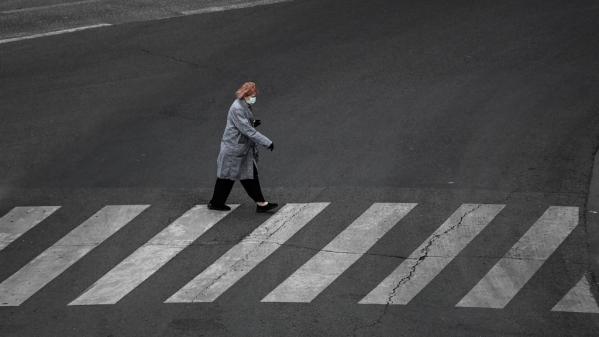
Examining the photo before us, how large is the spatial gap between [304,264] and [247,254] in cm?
77

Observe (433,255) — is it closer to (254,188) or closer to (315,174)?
(254,188)

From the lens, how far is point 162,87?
58.8ft

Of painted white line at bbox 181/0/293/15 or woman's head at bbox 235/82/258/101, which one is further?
painted white line at bbox 181/0/293/15

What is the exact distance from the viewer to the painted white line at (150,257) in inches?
455

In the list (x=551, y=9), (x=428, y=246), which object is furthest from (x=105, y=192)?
(x=551, y=9)

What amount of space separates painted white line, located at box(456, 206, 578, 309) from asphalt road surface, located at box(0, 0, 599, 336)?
37mm

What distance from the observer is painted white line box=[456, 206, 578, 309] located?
11141 millimetres

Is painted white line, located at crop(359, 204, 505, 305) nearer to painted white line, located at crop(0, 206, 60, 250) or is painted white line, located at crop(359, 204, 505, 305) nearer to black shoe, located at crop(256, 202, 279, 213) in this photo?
black shoe, located at crop(256, 202, 279, 213)

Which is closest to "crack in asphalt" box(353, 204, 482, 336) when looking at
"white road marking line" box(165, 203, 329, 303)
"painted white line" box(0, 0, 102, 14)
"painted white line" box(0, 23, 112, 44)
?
"white road marking line" box(165, 203, 329, 303)

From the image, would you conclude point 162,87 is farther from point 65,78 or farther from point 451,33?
point 451,33

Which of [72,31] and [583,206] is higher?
[72,31]

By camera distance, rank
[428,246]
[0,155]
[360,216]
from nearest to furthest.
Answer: [428,246]
[360,216]
[0,155]

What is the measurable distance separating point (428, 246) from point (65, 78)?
8830mm

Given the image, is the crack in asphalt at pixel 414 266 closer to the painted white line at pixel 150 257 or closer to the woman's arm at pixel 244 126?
the woman's arm at pixel 244 126
